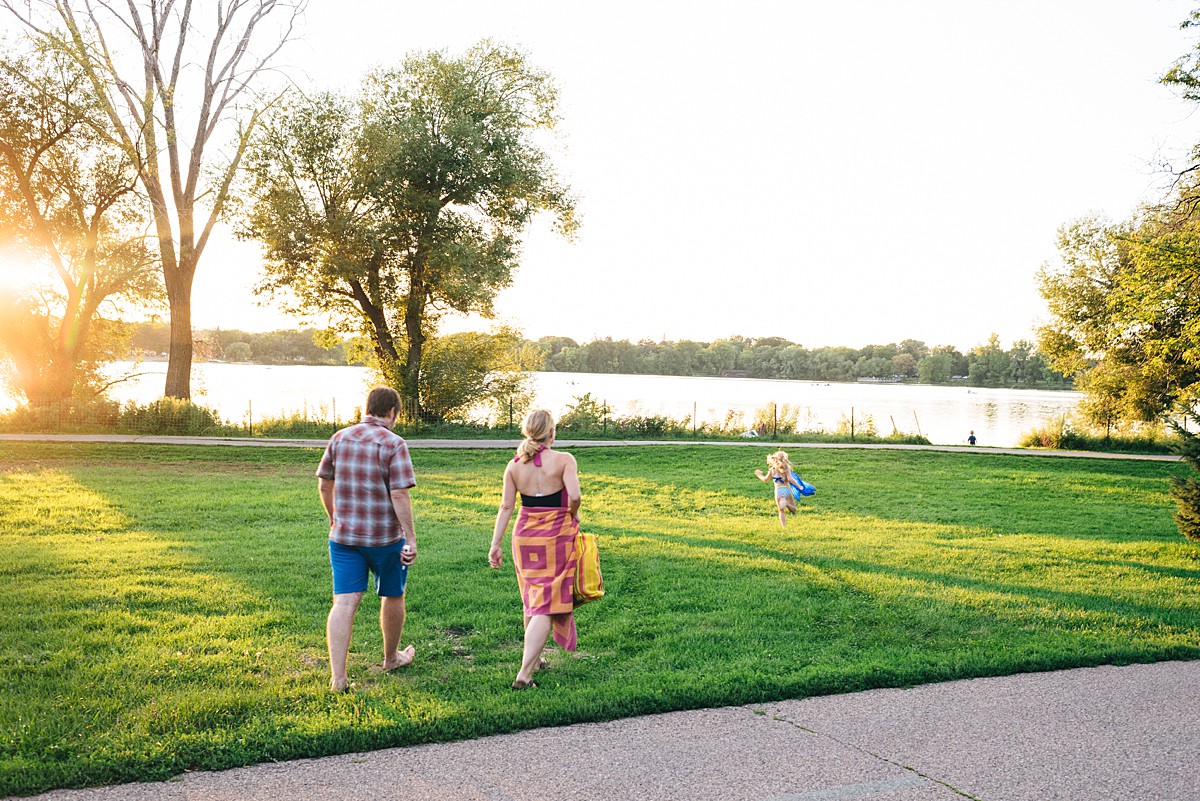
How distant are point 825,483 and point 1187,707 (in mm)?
13024

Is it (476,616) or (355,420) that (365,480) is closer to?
(476,616)

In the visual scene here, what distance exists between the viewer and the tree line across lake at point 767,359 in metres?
90.5

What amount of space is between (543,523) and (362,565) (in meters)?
1.22

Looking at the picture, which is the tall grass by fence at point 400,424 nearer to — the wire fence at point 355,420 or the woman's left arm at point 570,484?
the wire fence at point 355,420

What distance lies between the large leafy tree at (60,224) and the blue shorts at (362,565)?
24620 mm

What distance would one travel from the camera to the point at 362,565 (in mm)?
5051

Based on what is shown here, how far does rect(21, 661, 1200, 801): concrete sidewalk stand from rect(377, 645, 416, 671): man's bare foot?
3.45ft

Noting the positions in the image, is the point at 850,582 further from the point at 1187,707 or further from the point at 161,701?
the point at 161,701

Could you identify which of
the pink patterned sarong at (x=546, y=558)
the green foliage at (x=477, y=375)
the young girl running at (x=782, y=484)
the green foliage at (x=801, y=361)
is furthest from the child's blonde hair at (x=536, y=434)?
the green foliage at (x=801, y=361)

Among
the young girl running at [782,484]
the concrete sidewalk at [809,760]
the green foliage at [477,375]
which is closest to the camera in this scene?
the concrete sidewalk at [809,760]

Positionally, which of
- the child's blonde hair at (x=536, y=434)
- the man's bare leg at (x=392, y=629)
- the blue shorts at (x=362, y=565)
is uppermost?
the child's blonde hair at (x=536, y=434)

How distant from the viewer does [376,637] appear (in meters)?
6.05

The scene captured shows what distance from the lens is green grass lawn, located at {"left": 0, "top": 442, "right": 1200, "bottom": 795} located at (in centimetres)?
442

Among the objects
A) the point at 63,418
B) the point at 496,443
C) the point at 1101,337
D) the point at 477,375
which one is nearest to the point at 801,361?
the point at 1101,337
